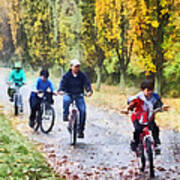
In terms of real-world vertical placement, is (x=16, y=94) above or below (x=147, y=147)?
above

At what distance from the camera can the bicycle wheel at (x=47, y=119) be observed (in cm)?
926

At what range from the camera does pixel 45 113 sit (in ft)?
30.6

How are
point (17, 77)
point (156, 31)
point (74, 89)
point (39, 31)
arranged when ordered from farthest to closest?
point (39, 31), point (156, 31), point (17, 77), point (74, 89)

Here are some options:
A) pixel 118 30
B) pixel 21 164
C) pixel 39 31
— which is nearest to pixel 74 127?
pixel 21 164

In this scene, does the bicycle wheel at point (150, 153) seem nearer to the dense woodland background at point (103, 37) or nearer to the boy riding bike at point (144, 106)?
the boy riding bike at point (144, 106)

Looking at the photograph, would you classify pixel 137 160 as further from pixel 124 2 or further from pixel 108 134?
pixel 124 2

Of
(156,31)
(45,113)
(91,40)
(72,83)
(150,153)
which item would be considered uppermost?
(91,40)

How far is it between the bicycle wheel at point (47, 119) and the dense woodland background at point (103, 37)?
17.7 feet

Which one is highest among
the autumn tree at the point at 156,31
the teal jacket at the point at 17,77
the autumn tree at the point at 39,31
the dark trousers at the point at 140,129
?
the autumn tree at the point at 39,31

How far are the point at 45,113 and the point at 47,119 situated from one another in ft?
0.65

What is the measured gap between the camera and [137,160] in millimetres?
6922

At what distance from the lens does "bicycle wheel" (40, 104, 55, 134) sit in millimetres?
9260

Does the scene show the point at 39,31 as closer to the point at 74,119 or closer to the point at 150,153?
the point at 74,119

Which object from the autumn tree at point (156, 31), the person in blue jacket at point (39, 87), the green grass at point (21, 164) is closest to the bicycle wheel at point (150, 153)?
the green grass at point (21, 164)
